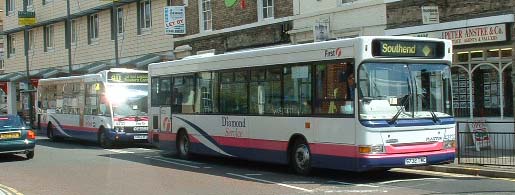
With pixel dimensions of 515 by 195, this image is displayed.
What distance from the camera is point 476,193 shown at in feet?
33.8

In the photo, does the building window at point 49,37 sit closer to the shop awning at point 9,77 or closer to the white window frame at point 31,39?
the white window frame at point 31,39

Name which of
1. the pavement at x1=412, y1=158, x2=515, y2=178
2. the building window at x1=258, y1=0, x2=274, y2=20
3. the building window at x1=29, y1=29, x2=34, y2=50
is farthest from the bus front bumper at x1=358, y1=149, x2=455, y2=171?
the building window at x1=29, y1=29, x2=34, y2=50

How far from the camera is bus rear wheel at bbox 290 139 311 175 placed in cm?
1312

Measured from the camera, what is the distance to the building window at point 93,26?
125 ft

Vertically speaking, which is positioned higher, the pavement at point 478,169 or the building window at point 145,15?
the building window at point 145,15

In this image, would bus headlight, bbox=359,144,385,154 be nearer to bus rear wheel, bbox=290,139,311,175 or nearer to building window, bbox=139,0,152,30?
bus rear wheel, bbox=290,139,311,175

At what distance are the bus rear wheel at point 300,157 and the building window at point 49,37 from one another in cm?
3346

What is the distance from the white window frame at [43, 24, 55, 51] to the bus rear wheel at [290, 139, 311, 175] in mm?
33298

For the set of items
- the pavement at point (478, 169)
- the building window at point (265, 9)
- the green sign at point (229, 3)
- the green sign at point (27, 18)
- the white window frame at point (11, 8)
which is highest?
the white window frame at point (11, 8)

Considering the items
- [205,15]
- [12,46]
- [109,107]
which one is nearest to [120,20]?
[205,15]

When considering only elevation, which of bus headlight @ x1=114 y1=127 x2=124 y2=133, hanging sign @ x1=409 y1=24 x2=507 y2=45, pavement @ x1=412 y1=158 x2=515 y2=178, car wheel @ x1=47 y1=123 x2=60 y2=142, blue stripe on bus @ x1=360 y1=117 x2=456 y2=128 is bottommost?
pavement @ x1=412 y1=158 x2=515 y2=178

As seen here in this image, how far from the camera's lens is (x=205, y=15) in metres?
29.5

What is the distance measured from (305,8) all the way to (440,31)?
6.46 meters

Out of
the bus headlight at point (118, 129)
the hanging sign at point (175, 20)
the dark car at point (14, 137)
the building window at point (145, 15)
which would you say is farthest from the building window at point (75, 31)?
the dark car at point (14, 137)
